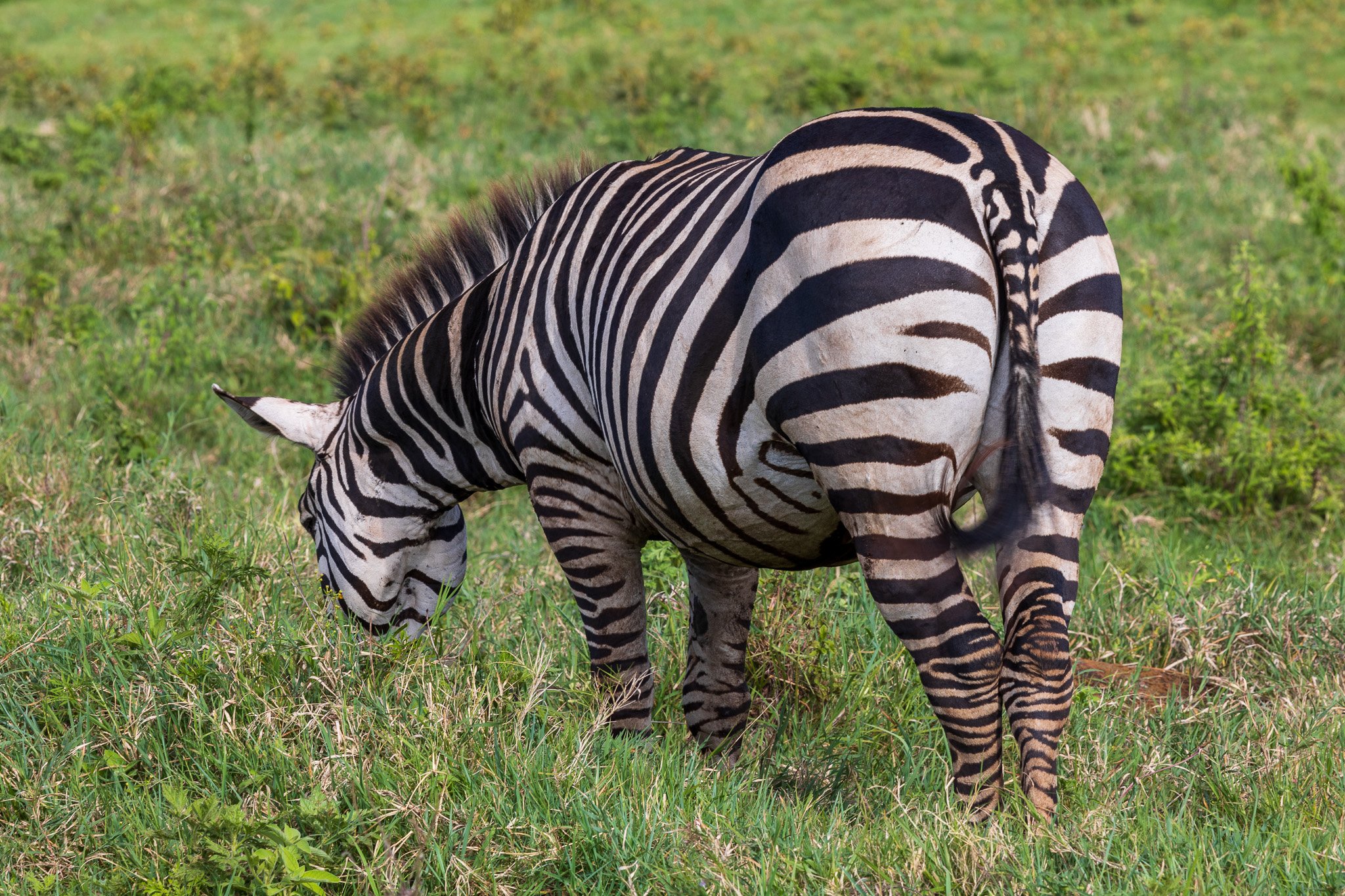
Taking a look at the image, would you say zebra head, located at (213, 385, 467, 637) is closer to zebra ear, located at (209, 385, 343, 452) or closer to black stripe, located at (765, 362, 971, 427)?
zebra ear, located at (209, 385, 343, 452)

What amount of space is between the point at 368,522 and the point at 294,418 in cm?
52

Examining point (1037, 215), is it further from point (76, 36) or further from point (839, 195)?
point (76, 36)

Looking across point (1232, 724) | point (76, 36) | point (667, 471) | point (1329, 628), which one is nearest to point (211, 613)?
point (667, 471)

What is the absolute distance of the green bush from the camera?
5.22m

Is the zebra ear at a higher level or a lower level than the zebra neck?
lower

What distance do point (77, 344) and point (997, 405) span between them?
545 cm

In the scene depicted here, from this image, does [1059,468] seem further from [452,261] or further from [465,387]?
[452,261]

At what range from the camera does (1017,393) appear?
2377mm

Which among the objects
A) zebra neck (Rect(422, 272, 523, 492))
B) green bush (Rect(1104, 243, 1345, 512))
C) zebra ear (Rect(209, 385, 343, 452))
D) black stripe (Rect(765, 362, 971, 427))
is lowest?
green bush (Rect(1104, 243, 1345, 512))

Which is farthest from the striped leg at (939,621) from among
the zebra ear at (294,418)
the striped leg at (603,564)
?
the zebra ear at (294,418)

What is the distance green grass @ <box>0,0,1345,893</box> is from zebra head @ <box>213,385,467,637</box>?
0.60 ft

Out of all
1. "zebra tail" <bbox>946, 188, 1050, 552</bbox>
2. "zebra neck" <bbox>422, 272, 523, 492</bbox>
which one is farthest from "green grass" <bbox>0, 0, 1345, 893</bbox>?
"zebra tail" <bbox>946, 188, 1050, 552</bbox>

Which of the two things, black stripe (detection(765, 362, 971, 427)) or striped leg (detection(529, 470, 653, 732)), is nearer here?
black stripe (detection(765, 362, 971, 427))

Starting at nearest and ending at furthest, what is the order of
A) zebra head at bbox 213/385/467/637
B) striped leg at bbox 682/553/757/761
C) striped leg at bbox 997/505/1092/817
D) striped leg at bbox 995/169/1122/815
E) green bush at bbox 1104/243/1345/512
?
striped leg at bbox 995/169/1122/815
striped leg at bbox 997/505/1092/817
striped leg at bbox 682/553/757/761
zebra head at bbox 213/385/467/637
green bush at bbox 1104/243/1345/512
